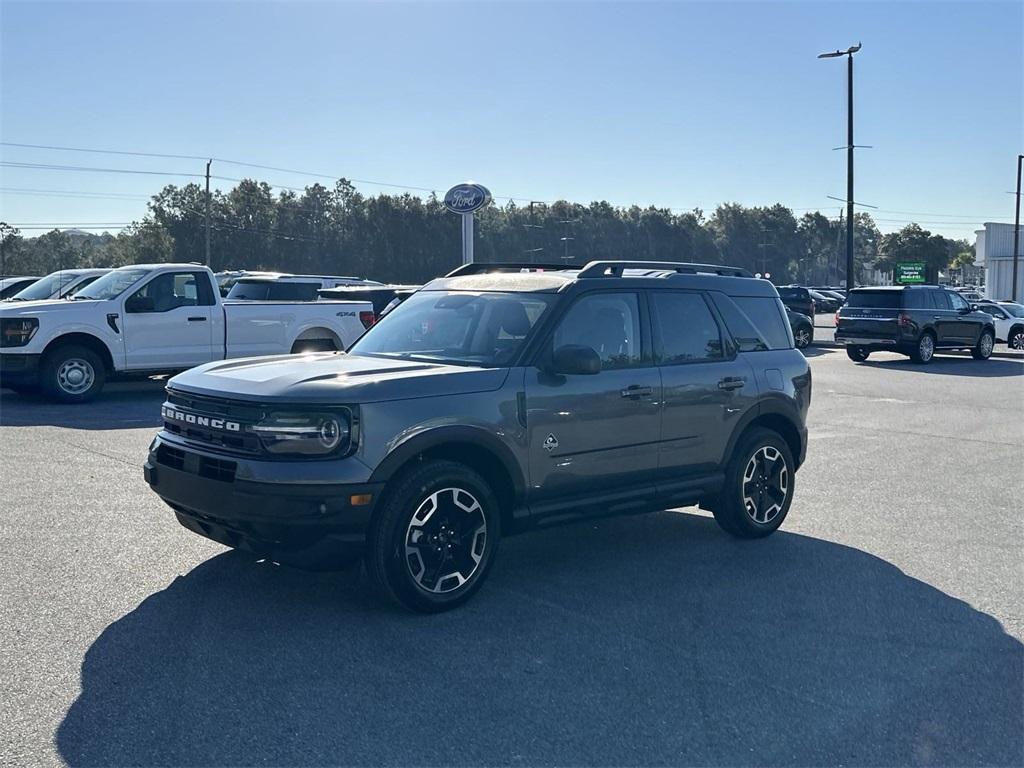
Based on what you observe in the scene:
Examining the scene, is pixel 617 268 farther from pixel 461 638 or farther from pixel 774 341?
pixel 461 638

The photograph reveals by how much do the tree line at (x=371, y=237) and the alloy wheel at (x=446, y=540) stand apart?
73747 millimetres

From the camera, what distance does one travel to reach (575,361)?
579 cm

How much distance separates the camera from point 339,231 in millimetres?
91062

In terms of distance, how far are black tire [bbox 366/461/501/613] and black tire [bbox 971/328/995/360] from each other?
23523mm

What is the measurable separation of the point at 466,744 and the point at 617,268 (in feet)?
12.2

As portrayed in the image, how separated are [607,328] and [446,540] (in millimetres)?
1834

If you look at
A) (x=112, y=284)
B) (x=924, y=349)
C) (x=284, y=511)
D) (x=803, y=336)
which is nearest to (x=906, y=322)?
(x=924, y=349)

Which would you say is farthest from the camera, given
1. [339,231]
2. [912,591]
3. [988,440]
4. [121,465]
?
[339,231]

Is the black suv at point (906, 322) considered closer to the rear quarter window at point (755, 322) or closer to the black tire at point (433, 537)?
the rear quarter window at point (755, 322)

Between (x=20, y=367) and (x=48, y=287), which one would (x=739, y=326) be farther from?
(x=48, y=287)

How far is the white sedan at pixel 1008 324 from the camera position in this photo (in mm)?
29219

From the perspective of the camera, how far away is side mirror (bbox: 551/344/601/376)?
5793 mm

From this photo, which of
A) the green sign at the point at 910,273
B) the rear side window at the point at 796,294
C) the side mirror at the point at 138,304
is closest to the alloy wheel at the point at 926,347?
the rear side window at the point at 796,294

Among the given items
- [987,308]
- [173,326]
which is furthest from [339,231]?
[173,326]
